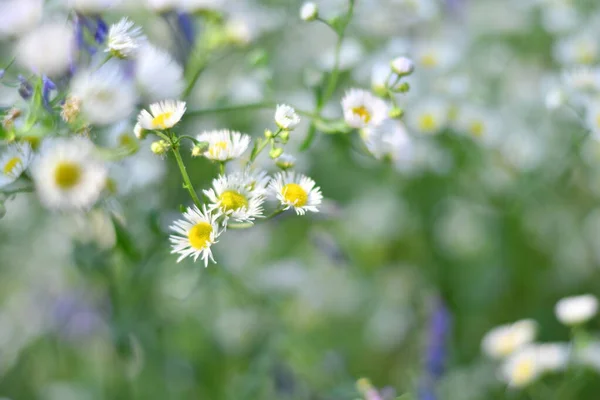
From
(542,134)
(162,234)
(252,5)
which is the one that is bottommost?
(162,234)

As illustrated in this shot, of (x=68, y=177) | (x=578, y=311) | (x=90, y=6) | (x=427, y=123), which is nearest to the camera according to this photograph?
(x=68, y=177)

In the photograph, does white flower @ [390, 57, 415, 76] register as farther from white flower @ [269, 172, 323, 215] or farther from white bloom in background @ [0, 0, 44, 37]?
white bloom in background @ [0, 0, 44, 37]

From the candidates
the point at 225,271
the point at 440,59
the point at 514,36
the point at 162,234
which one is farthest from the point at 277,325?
the point at 514,36

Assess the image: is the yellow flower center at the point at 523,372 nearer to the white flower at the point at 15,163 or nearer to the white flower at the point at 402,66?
the white flower at the point at 402,66

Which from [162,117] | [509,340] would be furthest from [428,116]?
[162,117]

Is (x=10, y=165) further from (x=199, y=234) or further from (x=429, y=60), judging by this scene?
(x=429, y=60)

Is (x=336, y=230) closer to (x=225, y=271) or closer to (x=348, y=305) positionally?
(x=348, y=305)
